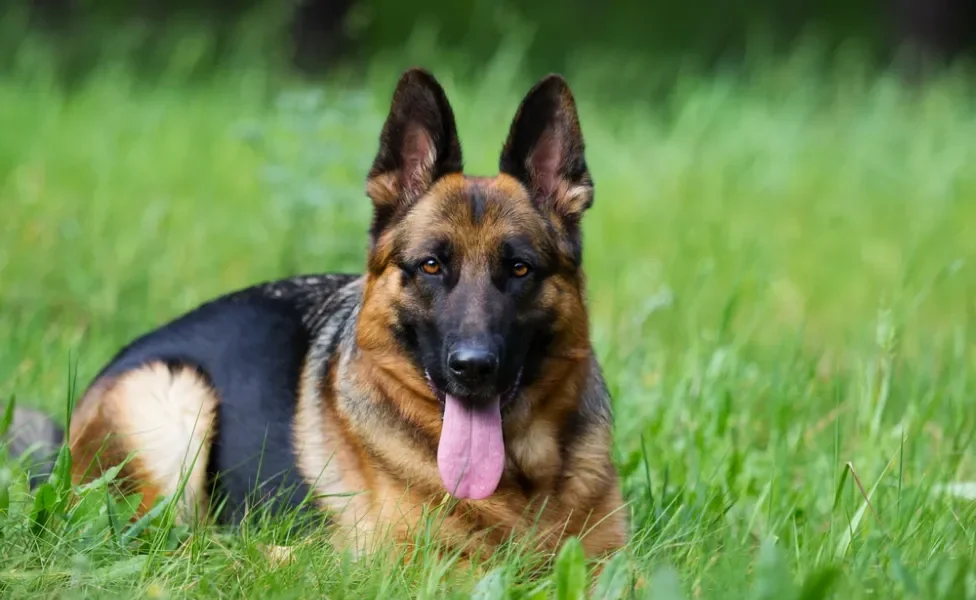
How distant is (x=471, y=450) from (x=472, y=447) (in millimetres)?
11

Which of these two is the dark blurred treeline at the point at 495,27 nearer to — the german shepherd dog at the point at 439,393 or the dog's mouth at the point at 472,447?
the german shepherd dog at the point at 439,393

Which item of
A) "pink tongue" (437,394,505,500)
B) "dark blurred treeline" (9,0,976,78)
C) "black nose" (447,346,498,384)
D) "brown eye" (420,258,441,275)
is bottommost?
"pink tongue" (437,394,505,500)

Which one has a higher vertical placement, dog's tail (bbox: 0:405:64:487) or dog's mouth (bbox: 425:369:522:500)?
dog's mouth (bbox: 425:369:522:500)

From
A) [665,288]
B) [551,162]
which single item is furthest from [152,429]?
[665,288]

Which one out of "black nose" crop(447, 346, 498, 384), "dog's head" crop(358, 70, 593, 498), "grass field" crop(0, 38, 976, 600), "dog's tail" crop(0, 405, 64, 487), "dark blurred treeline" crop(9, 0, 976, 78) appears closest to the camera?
"grass field" crop(0, 38, 976, 600)

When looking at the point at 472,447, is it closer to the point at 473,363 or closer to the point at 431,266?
the point at 473,363

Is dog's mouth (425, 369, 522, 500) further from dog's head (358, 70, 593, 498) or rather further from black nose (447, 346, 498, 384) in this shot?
black nose (447, 346, 498, 384)

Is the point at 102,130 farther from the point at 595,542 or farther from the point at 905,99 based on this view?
the point at 905,99

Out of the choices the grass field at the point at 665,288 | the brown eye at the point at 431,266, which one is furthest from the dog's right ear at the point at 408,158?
the grass field at the point at 665,288

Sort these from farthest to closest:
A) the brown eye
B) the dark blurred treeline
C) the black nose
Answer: the dark blurred treeline < the brown eye < the black nose

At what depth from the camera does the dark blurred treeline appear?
12.1 metres

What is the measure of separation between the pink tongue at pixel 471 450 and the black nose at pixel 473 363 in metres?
0.18

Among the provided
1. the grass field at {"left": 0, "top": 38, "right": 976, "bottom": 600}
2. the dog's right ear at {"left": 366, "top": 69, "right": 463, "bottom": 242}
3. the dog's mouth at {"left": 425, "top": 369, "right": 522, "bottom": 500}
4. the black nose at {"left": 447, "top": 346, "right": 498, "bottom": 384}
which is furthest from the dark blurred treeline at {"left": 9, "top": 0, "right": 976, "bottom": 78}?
the black nose at {"left": 447, "top": 346, "right": 498, "bottom": 384}

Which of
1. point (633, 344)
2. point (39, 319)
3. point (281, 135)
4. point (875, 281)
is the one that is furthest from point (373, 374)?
point (281, 135)
